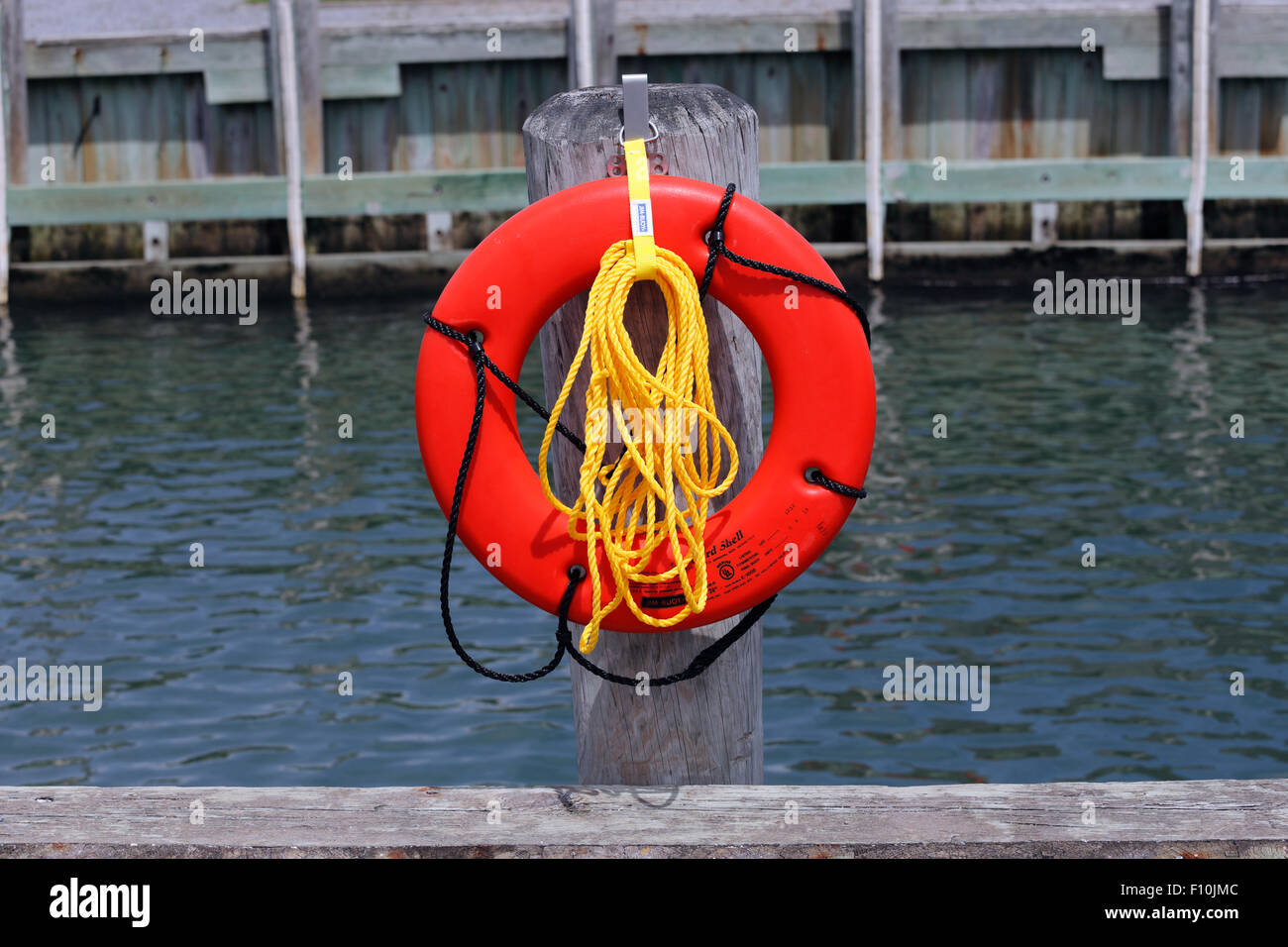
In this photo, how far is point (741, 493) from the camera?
3.13m

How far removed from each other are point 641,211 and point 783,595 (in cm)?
377

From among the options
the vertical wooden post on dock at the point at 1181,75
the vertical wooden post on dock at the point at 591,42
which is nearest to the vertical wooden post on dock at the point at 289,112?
the vertical wooden post on dock at the point at 591,42

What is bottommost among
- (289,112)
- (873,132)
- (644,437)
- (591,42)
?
(644,437)

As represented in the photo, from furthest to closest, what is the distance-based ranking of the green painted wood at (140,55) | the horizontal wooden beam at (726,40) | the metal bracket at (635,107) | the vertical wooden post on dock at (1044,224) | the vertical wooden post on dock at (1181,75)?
the green painted wood at (140,55)
the vertical wooden post on dock at (1044,224)
the horizontal wooden beam at (726,40)
the vertical wooden post on dock at (1181,75)
the metal bracket at (635,107)

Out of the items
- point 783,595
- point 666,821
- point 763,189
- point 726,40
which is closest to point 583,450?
point 666,821

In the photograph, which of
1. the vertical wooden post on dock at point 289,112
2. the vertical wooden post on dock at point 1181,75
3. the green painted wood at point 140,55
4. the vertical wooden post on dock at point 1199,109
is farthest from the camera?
the green painted wood at point 140,55

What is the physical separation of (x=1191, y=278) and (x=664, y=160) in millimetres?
10395

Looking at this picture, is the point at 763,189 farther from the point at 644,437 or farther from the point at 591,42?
the point at 644,437

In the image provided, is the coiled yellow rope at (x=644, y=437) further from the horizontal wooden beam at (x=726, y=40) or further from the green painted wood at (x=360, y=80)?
the green painted wood at (x=360, y=80)

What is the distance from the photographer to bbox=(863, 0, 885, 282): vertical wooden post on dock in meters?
12.1

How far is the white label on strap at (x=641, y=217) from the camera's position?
2.91m

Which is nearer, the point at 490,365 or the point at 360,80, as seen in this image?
the point at 490,365

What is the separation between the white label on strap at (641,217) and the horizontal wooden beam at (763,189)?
30.4 ft

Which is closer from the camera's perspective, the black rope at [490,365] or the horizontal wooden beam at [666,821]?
the horizontal wooden beam at [666,821]
